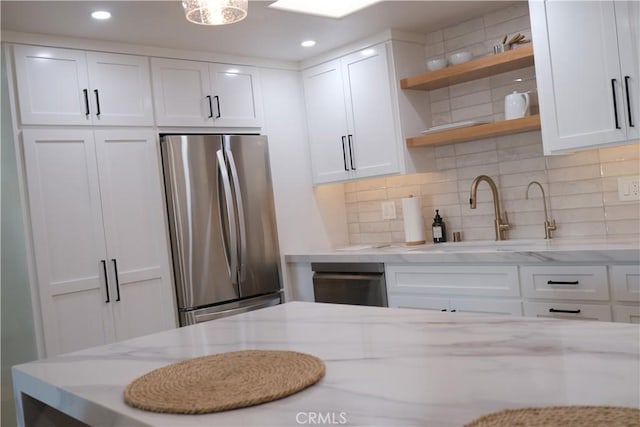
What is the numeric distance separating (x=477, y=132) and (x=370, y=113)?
78cm

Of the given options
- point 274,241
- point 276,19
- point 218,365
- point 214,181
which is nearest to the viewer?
point 218,365

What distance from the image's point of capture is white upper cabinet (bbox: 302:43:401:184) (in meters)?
3.82

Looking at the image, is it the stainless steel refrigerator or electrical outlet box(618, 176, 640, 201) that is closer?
electrical outlet box(618, 176, 640, 201)

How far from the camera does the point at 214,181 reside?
12.3ft

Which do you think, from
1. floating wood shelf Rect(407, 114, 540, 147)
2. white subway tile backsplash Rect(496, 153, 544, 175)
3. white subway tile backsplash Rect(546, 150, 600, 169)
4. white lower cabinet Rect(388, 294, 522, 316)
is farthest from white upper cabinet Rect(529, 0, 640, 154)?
white lower cabinet Rect(388, 294, 522, 316)

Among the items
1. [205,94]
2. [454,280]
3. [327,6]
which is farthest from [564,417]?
[205,94]

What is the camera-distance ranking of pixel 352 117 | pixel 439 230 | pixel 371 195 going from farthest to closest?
pixel 371 195 < pixel 352 117 < pixel 439 230

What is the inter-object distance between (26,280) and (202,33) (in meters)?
1.66

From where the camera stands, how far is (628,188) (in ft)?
10.1

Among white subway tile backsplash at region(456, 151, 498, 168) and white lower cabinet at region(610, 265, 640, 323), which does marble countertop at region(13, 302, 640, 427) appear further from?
white subway tile backsplash at region(456, 151, 498, 168)

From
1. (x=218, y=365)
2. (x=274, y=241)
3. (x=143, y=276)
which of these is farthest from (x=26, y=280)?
(x=218, y=365)

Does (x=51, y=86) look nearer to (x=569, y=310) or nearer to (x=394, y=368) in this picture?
(x=394, y=368)

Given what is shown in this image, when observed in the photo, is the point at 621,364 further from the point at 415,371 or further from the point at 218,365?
the point at 218,365

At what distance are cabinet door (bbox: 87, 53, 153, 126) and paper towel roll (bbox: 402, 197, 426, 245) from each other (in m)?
1.71
